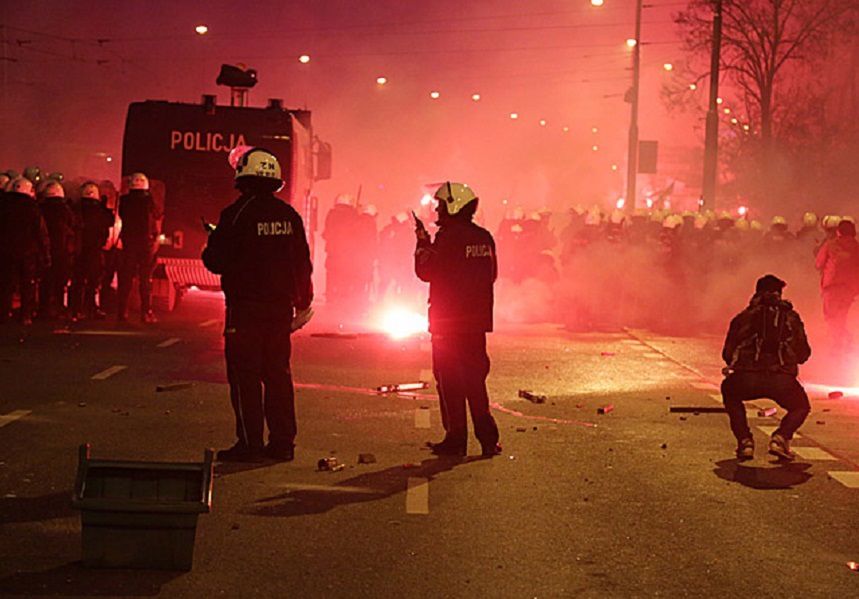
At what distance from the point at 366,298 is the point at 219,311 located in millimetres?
5695

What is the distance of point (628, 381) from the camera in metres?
16.1

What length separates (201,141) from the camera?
23.1 meters

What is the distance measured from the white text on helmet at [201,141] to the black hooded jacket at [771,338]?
543 inches

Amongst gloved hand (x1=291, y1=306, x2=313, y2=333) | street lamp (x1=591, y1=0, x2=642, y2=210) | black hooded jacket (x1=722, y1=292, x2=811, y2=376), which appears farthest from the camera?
street lamp (x1=591, y1=0, x2=642, y2=210)

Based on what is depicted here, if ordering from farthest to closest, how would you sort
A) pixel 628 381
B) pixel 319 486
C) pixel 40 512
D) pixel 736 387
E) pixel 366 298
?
pixel 366 298 → pixel 628 381 → pixel 736 387 → pixel 319 486 → pixel 40 512

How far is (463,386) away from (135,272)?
12.0 metres

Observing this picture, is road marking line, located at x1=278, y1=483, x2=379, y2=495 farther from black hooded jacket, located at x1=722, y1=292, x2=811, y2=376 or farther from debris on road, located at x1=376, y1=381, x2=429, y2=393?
debris on road, located at x1=376, y1=381, x2=429, y2=393

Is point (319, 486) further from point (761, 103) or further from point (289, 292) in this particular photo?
point (761, 103)

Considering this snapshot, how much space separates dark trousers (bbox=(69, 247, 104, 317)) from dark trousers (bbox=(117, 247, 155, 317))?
0.37m

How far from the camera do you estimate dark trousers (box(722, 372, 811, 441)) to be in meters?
10.5

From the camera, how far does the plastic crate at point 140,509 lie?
250 inches

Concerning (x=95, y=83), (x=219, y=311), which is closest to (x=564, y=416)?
(x=219, y=311)

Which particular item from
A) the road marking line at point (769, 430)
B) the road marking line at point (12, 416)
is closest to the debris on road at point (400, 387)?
the road marking line at point (769, 430)

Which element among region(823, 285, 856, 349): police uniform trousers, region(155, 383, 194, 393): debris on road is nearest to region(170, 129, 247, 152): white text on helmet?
region(823, 285, 856, 349): police uniform trousers
